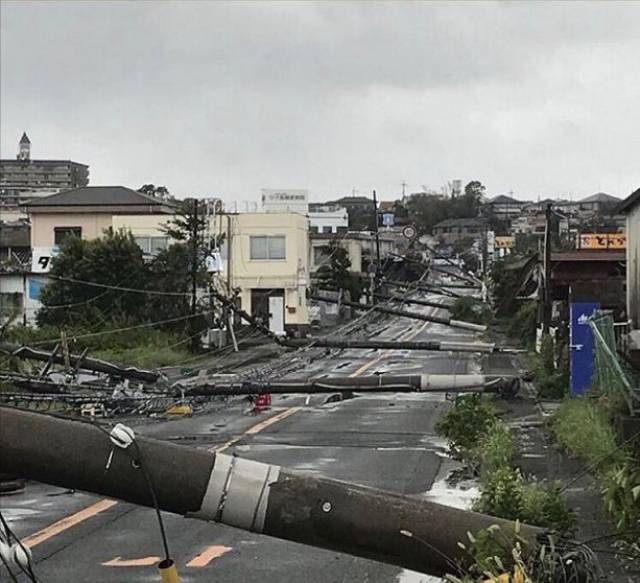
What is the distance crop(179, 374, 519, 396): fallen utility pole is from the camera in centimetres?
2275

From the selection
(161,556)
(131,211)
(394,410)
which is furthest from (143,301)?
(161,556)

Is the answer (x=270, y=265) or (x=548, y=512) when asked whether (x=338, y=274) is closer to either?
(x=270, y=265)

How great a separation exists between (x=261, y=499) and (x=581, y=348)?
18.5 m

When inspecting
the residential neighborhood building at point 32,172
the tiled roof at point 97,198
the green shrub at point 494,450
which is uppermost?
the residential neighborhood building at point 32,172

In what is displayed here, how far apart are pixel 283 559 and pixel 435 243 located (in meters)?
129

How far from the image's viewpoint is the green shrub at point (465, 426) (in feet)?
65.2

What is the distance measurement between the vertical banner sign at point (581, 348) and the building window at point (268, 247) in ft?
117

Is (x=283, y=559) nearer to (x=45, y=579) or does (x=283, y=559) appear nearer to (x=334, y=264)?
(x=45, y=579)

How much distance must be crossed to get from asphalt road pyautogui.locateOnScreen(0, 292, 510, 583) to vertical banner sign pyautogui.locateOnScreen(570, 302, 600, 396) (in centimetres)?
333

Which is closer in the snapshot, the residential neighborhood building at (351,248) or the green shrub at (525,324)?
the green shrub at (525,324)

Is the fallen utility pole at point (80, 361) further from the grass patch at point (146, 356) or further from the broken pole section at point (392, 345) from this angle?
the grass patch at point (146, 356)

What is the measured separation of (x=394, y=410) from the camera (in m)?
29.4

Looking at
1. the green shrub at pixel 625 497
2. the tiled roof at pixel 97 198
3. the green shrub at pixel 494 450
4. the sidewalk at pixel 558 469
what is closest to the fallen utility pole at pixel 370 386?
the sidewalk at pixel 558 469

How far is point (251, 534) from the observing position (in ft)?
41.5
